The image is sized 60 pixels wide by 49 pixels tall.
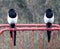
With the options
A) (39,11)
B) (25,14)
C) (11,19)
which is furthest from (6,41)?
(25,14)

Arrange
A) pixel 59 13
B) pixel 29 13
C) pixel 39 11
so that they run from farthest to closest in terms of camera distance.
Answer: pixel 29 13
pixel 39 11
pixel 59 13

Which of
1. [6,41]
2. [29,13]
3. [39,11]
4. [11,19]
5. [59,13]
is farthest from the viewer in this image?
[29,13]

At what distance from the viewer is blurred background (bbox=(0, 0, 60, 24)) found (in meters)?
10.5

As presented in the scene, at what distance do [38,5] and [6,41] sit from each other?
2.91m

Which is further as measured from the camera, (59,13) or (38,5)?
(38,5)

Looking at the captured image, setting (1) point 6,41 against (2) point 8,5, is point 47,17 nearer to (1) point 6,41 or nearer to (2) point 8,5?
(1) point 6,41

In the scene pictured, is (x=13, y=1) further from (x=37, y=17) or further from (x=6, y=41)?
(x=6, y=41)

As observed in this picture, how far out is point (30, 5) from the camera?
39.4ft

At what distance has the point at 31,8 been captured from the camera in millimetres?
12031

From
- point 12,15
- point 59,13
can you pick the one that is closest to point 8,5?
point 59,13

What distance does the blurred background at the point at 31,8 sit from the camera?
10.5m

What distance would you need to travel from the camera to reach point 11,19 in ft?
23.4

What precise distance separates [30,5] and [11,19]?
4948 mm

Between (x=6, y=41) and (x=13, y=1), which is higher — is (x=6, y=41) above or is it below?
below
